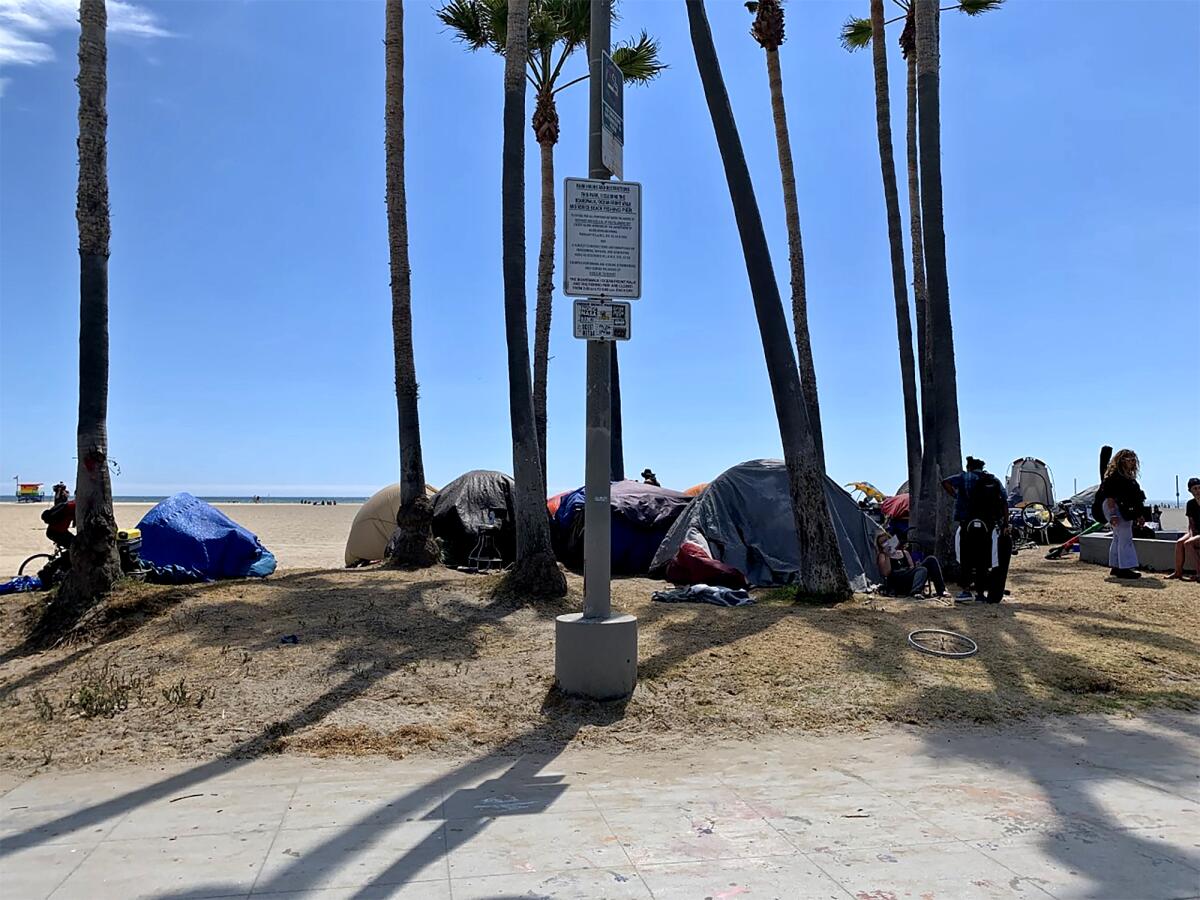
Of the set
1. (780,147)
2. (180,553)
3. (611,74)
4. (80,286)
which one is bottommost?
(180,553)

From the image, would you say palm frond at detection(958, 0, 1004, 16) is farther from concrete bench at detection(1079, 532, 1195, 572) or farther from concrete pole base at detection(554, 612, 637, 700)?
concrete pole base at detection(554, 612, 637, 700)

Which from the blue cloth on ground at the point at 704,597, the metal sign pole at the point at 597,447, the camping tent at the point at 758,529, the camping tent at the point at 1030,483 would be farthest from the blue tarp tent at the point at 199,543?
the camping tent at the point at 1030,483

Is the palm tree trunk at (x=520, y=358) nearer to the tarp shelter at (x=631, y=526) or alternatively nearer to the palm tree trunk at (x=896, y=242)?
the tarp shelter at (x=631, y=526)

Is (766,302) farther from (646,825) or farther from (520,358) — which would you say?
(646,825)

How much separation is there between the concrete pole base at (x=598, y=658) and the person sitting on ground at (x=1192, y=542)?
397 inches

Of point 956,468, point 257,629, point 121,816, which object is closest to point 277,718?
point 121,816

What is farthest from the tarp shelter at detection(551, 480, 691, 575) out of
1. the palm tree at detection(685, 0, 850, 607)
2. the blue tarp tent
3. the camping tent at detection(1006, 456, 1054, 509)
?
the camping tent at detection(1006, 456, 1054, 509)

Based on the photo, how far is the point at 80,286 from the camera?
9.38m

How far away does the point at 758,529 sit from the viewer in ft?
43.7

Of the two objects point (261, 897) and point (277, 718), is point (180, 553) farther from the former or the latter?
point (261, 897)

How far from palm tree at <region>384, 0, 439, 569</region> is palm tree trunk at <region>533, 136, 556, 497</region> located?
106 inches

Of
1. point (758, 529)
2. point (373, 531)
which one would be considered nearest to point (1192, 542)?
point (758, 529)

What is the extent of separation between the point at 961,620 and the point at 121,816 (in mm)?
7463

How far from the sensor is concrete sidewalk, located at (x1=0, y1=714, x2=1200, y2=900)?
3717 millimetres
